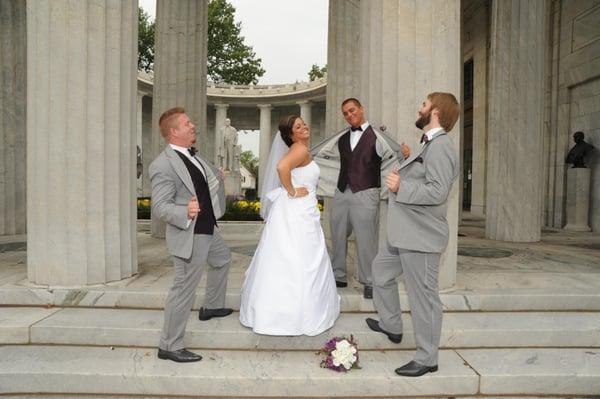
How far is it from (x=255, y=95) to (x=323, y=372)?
91.1ft

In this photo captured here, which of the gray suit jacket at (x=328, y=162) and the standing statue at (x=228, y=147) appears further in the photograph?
the standing statue at (x=228, y=147)

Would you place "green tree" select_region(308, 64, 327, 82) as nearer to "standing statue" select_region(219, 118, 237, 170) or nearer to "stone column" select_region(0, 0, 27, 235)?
"standing statue" select_region(219, 118, 237, 170)

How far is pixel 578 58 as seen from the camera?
11945 millimetres

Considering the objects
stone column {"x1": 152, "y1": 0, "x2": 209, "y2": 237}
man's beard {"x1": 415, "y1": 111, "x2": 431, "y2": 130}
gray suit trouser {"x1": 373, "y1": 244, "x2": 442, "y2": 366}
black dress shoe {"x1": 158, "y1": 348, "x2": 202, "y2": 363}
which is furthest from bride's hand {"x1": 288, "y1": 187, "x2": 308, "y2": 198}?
stone column {"x1": 152, "y1": 0, "x2": 209, "y2": 237}

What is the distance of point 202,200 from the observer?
11.9 feet

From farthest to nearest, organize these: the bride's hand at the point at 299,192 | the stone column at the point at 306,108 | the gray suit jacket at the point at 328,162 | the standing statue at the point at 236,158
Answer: the stone column at the point at 306,108 < the standing statue at the point at 236,158 < the gray suit jacket at the point at 328,162 < the bride's hand at the point at 299,192

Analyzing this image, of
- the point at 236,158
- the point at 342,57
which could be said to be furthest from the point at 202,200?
the point at 236,158

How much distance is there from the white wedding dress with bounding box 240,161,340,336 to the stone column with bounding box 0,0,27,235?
8248 millimetres

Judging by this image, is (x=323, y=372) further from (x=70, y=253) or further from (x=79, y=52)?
(x=79, y=52)

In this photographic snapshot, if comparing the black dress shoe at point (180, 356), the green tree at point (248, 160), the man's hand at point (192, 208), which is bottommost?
the black dress shoe at point (180, 356)

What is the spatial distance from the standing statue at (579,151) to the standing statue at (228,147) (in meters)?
15.8

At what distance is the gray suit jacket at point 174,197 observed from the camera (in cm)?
328

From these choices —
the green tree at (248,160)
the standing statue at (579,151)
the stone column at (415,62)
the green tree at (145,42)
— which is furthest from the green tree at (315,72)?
the stone column at (415,62)

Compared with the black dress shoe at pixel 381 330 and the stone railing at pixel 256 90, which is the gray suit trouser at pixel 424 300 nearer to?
the black dress shoe at pixel 381 330
